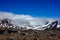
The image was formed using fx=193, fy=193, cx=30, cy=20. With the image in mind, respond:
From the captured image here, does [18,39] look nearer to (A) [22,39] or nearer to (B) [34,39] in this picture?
(A) [22,39]

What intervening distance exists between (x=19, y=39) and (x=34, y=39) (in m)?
5.22

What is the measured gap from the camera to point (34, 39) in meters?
65.8

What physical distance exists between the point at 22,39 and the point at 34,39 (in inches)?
165

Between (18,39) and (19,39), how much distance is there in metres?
0.34

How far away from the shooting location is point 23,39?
65188mm

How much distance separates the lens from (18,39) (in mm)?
64438

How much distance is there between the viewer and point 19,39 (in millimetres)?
64500

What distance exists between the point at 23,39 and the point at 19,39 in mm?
1486

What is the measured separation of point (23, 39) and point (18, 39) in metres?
1.81

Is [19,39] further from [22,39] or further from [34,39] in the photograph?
[34,39]

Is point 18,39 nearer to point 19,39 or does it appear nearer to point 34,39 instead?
point 19,39

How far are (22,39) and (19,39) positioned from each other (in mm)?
1026

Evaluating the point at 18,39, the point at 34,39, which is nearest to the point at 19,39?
the point at 18,39
